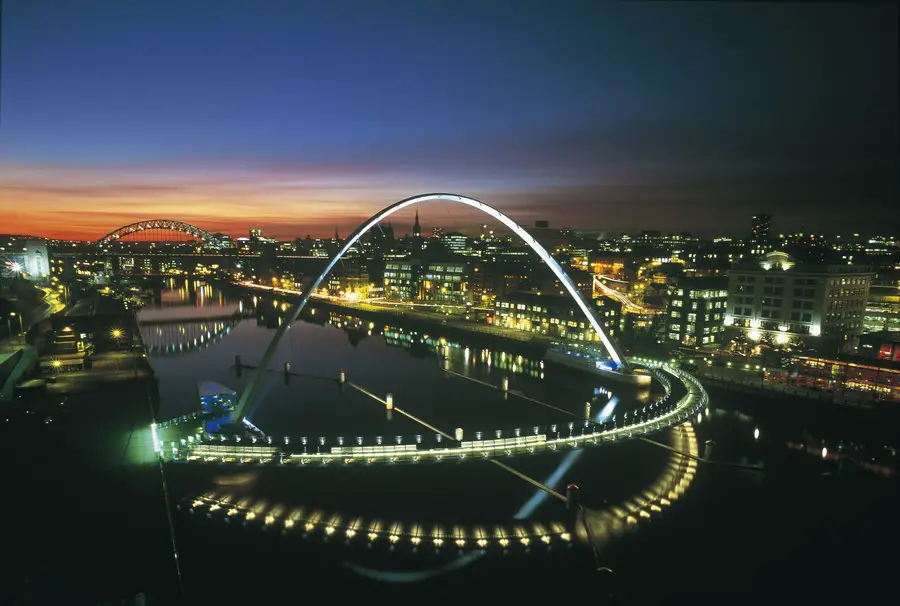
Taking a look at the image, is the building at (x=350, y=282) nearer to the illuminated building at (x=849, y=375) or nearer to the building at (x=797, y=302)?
the building at (x=797, y=302)

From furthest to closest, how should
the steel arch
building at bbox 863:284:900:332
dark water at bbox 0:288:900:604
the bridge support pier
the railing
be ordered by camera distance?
the steel arch → building at bbox 863:284:900:332 → the railing → the bridge support pier → dark water at bbox 0:288:900:604

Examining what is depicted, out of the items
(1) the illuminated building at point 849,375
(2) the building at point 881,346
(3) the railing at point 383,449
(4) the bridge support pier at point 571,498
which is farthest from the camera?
(2) the building at point 881,346

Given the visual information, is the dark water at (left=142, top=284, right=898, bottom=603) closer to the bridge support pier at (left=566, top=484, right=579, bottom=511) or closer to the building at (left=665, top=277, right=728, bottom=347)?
the bridge support pier at (left=566, top=484, right=579, bottom=511)

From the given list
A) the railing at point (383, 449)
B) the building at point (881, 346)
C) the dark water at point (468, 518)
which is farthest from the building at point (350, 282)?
the building at point (881, 346)

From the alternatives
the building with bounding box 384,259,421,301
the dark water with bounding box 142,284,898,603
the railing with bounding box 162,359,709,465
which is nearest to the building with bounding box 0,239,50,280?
the building with bounding box 384,259,421,301

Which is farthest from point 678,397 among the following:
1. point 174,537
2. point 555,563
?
point 174,537

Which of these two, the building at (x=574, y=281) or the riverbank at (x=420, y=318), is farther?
the building at (x=574, y=281)
